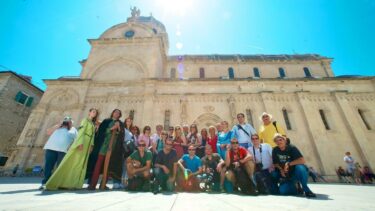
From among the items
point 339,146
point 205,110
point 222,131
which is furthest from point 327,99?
point 222,131

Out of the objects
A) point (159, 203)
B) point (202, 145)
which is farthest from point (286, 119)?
point (159, 203)

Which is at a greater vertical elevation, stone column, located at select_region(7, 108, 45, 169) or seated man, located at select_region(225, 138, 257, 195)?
stone column, located at select_region(7, 108, 45, 169)

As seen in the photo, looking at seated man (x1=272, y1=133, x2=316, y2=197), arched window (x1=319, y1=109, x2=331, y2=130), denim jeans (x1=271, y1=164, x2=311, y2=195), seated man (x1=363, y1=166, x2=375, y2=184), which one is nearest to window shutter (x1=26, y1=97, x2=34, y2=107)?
seated man (x1=272, y1=133, x2=316, y2=197)

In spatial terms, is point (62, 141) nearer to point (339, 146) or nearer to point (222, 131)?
point (222, 131)

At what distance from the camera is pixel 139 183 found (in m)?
4.14

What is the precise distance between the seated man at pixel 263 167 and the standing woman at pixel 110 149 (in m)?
3.77

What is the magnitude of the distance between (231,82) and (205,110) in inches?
153

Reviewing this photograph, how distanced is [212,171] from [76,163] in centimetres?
365

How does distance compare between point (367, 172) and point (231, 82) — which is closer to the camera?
point (367, 172)

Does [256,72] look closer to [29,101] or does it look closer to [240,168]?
[240,168]

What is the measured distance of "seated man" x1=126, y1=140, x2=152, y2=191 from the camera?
411 cm

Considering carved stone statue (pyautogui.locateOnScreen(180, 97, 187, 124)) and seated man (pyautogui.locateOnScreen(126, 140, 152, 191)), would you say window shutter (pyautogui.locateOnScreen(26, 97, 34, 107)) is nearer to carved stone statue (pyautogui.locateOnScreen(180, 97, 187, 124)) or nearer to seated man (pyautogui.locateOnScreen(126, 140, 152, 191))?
carved stone statue (pyautogui.locateOnScreen(180, 97, 187, 124))

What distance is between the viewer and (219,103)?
572 inches

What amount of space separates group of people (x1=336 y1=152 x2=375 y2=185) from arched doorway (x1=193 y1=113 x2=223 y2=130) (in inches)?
354
